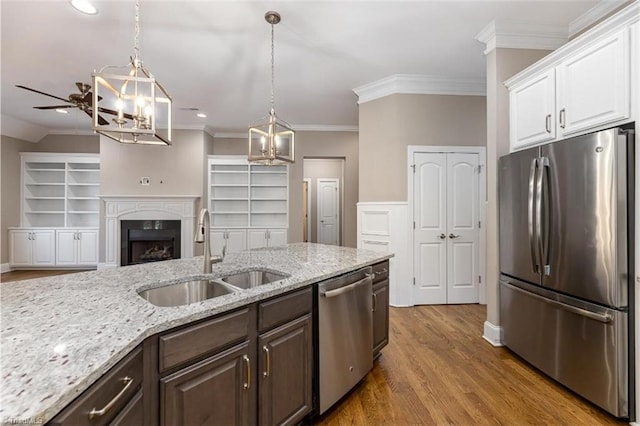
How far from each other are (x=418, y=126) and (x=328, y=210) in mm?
4708

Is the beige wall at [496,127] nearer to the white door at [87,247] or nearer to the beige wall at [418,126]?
the beige wall at [418,126]

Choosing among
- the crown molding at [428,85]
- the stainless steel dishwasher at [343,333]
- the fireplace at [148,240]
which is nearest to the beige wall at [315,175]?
the fireplace at [148,240]

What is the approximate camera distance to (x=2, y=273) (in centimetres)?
608

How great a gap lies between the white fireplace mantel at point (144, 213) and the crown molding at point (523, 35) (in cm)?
561

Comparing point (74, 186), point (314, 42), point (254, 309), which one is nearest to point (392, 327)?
point (254, 309)

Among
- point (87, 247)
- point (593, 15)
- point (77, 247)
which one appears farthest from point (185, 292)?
point (77, 247)

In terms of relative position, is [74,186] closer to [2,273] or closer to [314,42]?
[2,273]

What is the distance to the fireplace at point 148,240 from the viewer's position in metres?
6.10

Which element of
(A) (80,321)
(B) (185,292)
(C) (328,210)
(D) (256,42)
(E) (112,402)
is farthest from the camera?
(C) (328,210)

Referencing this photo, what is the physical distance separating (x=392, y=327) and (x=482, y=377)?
1105 mm

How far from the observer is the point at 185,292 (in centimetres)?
175

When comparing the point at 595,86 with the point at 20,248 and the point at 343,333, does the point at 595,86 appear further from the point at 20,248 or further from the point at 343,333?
the point at 20,248

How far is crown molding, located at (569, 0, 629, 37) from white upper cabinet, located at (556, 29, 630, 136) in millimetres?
903

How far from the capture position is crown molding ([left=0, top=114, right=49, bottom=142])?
5.71 metres
